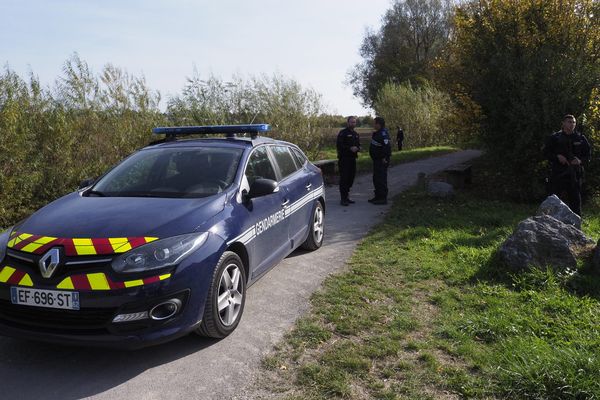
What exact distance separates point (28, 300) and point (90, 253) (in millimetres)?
523

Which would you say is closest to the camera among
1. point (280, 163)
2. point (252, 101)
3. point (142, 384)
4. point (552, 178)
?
point (142, 384)

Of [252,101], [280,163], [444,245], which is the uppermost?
[252,101]

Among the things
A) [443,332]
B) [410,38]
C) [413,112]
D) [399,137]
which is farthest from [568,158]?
[410,38]

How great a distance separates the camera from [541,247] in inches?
218

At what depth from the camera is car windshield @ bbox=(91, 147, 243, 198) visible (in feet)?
14.6

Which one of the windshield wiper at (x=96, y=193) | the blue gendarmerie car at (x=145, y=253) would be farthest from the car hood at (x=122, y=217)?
the windshield wiper at (x=96, y=193)

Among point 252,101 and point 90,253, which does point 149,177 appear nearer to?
point 90,253

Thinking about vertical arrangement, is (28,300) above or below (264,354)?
above

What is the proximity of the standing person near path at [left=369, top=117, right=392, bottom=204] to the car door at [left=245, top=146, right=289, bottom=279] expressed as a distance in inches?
188

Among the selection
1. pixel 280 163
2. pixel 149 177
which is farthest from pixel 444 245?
pixel 149 177

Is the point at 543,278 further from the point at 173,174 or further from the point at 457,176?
the point at 457,176

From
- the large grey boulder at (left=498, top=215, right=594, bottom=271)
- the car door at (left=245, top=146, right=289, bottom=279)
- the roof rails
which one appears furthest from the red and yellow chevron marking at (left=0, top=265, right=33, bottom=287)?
the large grey boulder at (left=498, top=215, right=594, bottom=271)

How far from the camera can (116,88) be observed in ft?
34.9

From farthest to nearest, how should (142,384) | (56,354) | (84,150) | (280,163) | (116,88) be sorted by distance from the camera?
(116,88), (84,150), (280,163), (56,354), (142,384)
